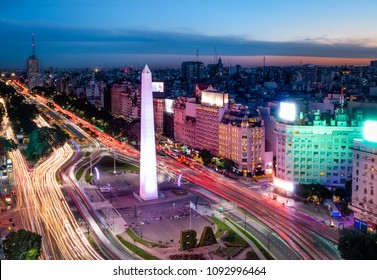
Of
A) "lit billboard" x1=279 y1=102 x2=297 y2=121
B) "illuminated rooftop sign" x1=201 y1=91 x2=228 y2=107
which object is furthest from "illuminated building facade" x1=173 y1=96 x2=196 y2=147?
"lit billboard" x1=279 y1=102 x2=297 y2=121

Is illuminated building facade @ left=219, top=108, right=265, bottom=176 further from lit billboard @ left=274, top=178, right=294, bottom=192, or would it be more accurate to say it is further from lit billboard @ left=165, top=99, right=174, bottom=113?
lit billboard @ left=165, top=99, right=174, bottom=113

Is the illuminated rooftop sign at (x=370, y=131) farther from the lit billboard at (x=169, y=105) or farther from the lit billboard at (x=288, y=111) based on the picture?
the lit billboard at (x=169, y=105)

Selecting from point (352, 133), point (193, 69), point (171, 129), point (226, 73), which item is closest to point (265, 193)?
point (352, 133)

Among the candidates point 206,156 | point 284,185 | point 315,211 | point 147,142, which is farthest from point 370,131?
point 206,156

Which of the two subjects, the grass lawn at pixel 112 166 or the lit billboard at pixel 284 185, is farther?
the grass lawn at pixel 112 166

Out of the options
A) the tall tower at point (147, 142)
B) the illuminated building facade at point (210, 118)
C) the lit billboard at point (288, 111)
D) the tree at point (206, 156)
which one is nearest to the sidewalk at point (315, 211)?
the lit billboard at point (288, 111)

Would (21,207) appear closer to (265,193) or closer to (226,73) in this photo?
(265,193)
